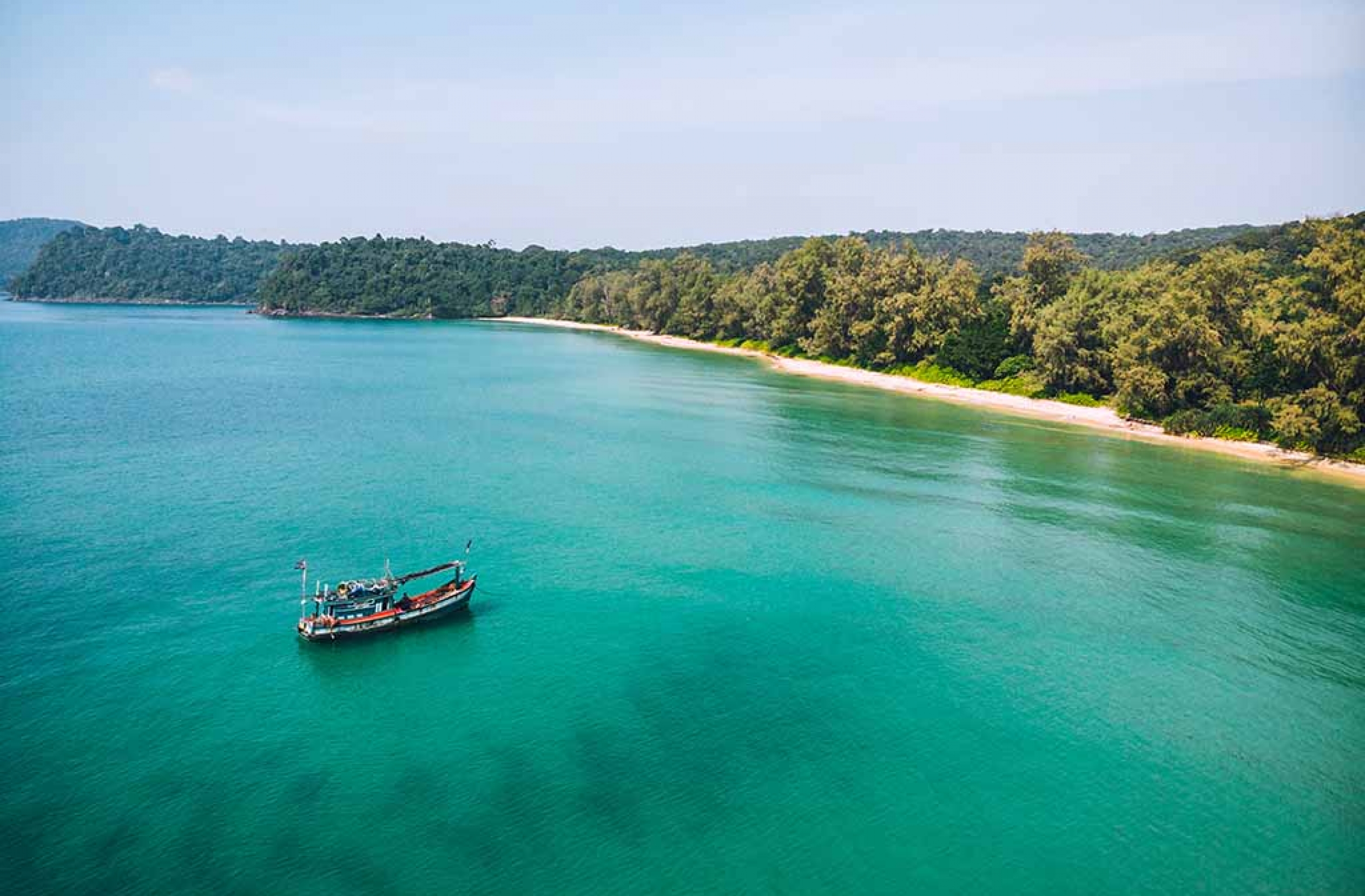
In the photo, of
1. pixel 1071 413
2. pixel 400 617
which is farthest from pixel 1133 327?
pixel 400 617

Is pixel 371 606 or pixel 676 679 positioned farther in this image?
pixel 371 606

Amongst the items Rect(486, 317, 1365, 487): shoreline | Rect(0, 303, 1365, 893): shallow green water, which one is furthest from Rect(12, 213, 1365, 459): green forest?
Rect(0, 303, 1365, 893): shallow green water

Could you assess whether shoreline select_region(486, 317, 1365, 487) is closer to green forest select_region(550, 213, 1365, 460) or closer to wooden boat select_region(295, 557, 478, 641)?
green forest select_region(550, 213, 1365, 460)

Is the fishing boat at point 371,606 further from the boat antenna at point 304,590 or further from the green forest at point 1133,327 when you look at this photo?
the green forest at point 1133,327

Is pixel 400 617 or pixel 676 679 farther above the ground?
pixel 400 617

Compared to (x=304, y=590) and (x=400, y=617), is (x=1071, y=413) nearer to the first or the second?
(x=400, y=617)

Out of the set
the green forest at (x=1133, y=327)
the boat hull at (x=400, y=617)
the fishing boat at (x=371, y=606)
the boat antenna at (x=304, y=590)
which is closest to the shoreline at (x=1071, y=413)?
the green forest at (x=1133, y=327)
